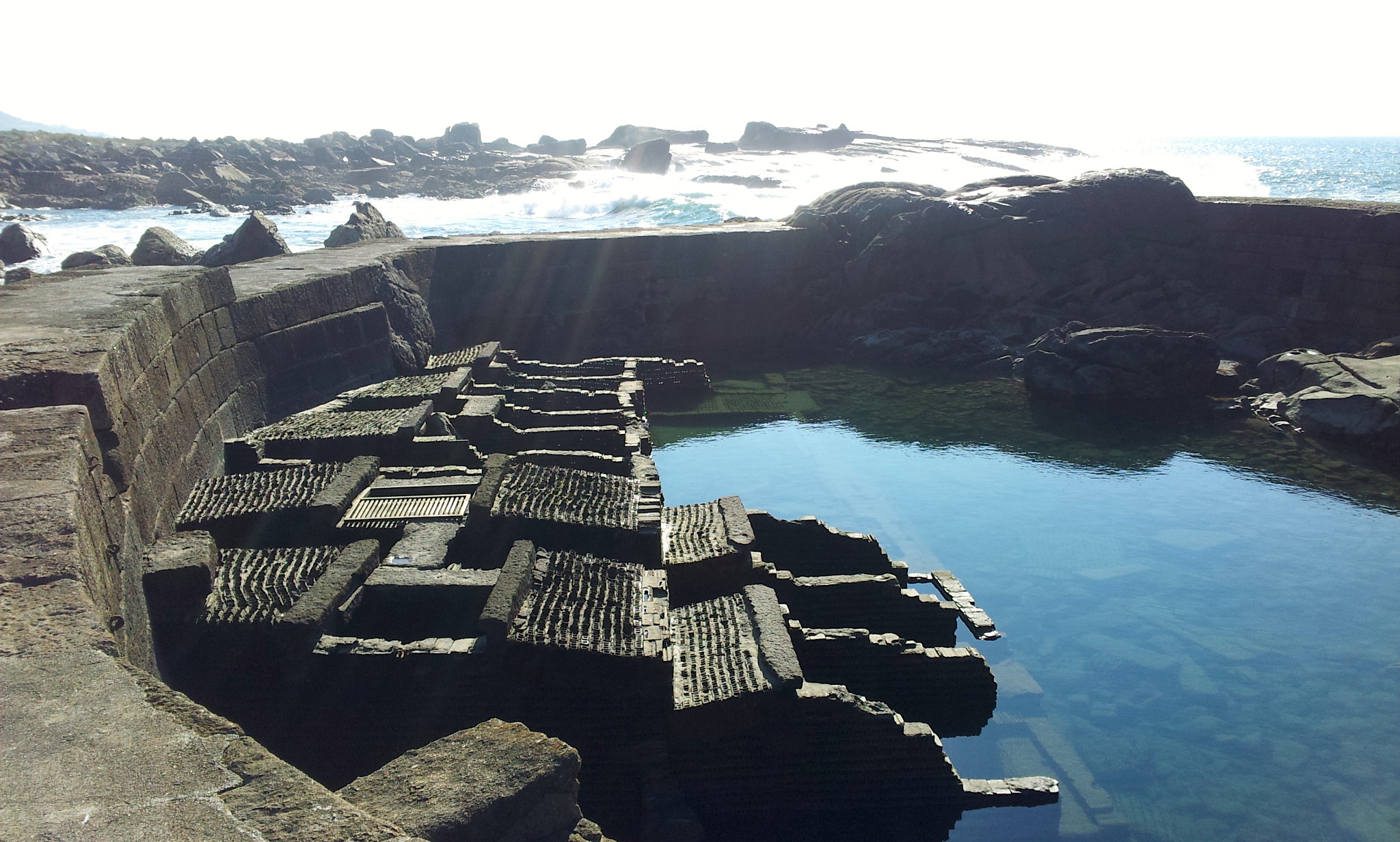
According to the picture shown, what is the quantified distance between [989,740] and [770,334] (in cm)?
1771

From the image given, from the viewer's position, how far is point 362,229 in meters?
23.9

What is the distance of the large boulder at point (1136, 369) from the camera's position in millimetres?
19859

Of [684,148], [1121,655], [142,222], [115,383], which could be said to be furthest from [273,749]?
[684,148]

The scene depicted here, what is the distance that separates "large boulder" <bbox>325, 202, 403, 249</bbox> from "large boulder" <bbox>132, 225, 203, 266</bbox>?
342 centimetres

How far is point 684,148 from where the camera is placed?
104500 millimetres

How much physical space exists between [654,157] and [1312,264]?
6669 cm

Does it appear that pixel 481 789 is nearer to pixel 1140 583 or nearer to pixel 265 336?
pixel 265 336

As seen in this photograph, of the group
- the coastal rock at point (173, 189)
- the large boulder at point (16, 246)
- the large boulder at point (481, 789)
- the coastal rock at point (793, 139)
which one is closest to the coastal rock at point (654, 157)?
the coastal rock at point (793, 139)

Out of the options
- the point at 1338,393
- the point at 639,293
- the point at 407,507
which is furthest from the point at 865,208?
the point at 407,507

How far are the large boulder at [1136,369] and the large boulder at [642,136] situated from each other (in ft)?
313

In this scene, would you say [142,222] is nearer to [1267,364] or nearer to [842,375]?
[842,375]

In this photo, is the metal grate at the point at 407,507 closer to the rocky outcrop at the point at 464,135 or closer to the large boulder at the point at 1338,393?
the large boulder at the point at 1338,393

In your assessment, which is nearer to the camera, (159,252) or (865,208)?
(159,252)

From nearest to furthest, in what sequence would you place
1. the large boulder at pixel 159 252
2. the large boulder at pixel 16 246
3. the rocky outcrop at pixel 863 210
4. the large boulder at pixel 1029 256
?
the large boulder at pixel 159 252 → the large boulder at pixel 1029 256 → the rocky outcrop at pixel 863 210 → the large boulder at pixel 16 246
